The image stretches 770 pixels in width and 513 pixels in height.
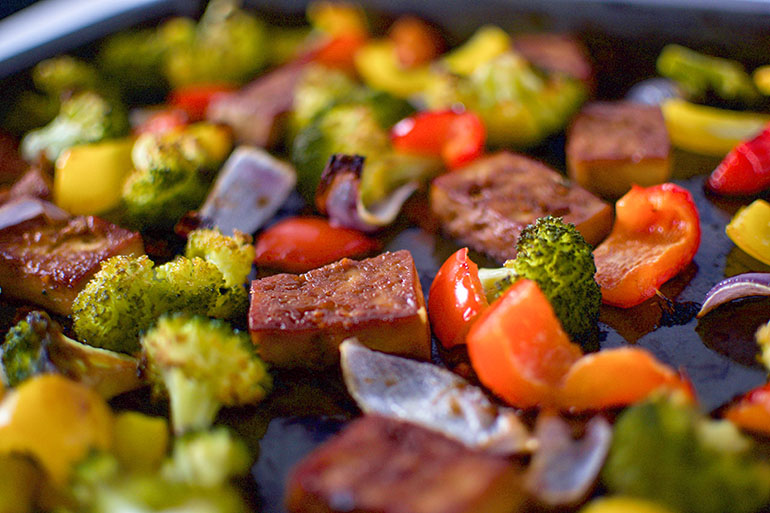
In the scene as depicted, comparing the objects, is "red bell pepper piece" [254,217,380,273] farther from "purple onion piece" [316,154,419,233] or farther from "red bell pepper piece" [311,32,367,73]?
"red bell pepper piece" [311,32,367,73]

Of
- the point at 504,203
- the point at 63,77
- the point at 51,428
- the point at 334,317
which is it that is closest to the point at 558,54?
the point at 504,203

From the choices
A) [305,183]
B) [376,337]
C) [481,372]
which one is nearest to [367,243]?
[305,183]

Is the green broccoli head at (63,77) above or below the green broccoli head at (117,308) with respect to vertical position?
above

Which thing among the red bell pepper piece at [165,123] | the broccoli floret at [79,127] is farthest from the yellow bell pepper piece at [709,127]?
the broccoli floret at [79,127]

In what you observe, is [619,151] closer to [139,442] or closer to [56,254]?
[139,442]

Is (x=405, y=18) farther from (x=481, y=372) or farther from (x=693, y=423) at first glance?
(x=693, y=423)

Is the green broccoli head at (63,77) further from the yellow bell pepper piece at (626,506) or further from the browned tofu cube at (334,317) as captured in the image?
the yellow bell pepper piece at (626,506)

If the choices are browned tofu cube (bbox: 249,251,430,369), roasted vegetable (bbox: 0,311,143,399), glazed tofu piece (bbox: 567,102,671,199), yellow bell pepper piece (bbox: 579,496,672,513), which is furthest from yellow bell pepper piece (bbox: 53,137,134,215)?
yellow bell pepper piece (bbox: 579,496,672,513)
